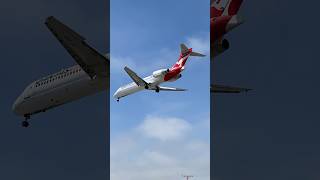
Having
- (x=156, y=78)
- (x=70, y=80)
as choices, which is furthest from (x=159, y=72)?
(x=70, y=80)

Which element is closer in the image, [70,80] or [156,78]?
[156,78]

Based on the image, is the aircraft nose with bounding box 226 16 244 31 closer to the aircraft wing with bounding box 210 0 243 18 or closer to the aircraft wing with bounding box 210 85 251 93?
the aircraft wing with bounding box 210 0 243 18

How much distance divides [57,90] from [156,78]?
1467 centimetres

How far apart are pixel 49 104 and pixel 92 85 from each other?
3287 mm

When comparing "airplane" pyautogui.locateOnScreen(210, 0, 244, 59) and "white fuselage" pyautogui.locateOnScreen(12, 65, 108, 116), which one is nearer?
"airplane" pyautogui.locateOnScreen(210, 0, 244, 59)

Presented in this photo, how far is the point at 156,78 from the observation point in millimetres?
14414

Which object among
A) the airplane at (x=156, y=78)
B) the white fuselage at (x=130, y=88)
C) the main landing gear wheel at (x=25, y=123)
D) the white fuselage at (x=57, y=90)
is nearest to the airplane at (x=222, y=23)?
the white fuselage at (x=57, y=90)

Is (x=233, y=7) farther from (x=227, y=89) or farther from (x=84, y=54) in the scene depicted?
(x=84, y=54)

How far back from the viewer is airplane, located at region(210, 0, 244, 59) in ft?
76.9

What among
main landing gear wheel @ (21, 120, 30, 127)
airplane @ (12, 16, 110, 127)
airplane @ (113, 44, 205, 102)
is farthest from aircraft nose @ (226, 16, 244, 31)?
main landing gear wheel @ (21, 120, 30, 127)

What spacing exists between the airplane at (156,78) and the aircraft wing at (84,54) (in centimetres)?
1065

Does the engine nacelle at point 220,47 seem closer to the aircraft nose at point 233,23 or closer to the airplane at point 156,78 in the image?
the aircraft nose at point 233,23

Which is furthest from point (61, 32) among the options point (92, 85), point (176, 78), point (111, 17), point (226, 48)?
point (111, 17)

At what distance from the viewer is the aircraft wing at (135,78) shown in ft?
42.7
